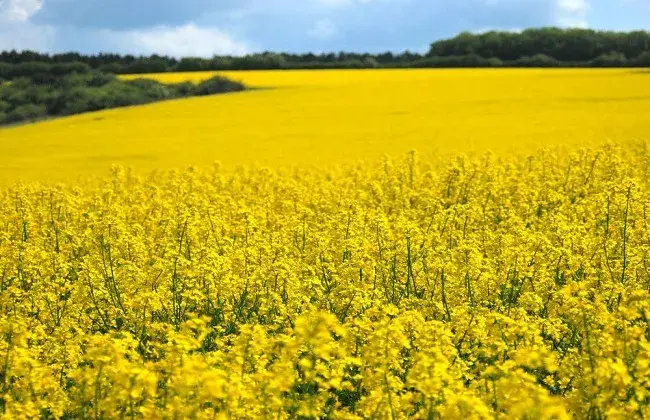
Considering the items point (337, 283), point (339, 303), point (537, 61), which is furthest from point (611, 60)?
point (339, 303)

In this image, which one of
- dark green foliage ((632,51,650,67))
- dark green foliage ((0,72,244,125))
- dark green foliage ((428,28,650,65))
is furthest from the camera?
dark green foliage ((428,28,650,65))

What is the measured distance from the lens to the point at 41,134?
26562 millimetres

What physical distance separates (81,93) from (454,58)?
26205mm

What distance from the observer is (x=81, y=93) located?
35750 millimetres

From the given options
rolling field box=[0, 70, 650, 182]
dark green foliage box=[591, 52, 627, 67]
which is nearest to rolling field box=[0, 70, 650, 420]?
rolling field box=[0, 70, 650, 182]

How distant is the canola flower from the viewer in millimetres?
4086

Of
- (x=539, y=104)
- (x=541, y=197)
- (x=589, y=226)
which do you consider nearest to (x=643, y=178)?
(x=541, y=197)

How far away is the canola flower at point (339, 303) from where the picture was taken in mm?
4086

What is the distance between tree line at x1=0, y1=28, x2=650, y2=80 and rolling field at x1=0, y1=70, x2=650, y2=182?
13.9 m

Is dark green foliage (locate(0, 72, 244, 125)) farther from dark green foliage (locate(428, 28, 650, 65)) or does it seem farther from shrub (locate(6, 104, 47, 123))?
dark green foliage (locate(428, 28, 650, 65))

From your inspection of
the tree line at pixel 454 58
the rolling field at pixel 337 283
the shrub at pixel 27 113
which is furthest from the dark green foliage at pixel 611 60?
the shrub at pixel 27 113

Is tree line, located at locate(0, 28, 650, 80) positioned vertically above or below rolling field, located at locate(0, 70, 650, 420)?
above

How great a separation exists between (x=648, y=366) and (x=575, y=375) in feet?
1.64

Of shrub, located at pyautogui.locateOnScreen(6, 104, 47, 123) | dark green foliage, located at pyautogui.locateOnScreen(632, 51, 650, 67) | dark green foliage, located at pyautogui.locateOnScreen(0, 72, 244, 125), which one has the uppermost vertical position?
dark green foliage, located at pyautogui.locateOnScreen(632, 51, 650, 67)
